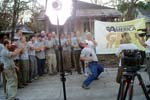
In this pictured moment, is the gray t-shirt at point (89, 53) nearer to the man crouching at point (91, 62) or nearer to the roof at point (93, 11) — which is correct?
the man crouching at point (91, 62)

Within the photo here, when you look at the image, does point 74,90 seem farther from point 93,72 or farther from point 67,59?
point 67,59

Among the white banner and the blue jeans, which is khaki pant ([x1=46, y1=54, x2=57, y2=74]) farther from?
the blue jeans

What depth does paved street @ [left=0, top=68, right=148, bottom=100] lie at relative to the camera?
33.9 ft

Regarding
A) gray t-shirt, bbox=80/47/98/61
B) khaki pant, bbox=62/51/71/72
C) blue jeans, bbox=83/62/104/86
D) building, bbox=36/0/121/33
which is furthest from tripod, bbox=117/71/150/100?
building, bbox=36/0/121/33

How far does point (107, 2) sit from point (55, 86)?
4167cm

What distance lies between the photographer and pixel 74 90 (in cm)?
1138

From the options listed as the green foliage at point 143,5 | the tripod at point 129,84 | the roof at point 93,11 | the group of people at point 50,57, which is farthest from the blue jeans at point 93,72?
the green foliage at point 143,5

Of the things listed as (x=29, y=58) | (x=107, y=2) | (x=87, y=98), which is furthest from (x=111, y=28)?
(x=107, y=2)

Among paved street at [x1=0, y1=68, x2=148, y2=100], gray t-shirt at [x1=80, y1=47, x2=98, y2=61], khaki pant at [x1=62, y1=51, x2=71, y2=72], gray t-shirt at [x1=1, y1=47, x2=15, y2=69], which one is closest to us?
gray t-shirt at [x1=1, y1=47, x2=15, y2=69]

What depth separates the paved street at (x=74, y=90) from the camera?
1032 cm

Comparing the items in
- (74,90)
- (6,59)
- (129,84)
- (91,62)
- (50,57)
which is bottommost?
(74,90)

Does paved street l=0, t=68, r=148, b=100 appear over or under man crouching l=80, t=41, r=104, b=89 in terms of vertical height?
under

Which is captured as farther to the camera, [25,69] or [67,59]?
[67,59]

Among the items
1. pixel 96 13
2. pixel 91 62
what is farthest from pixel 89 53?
pixel 96 13
